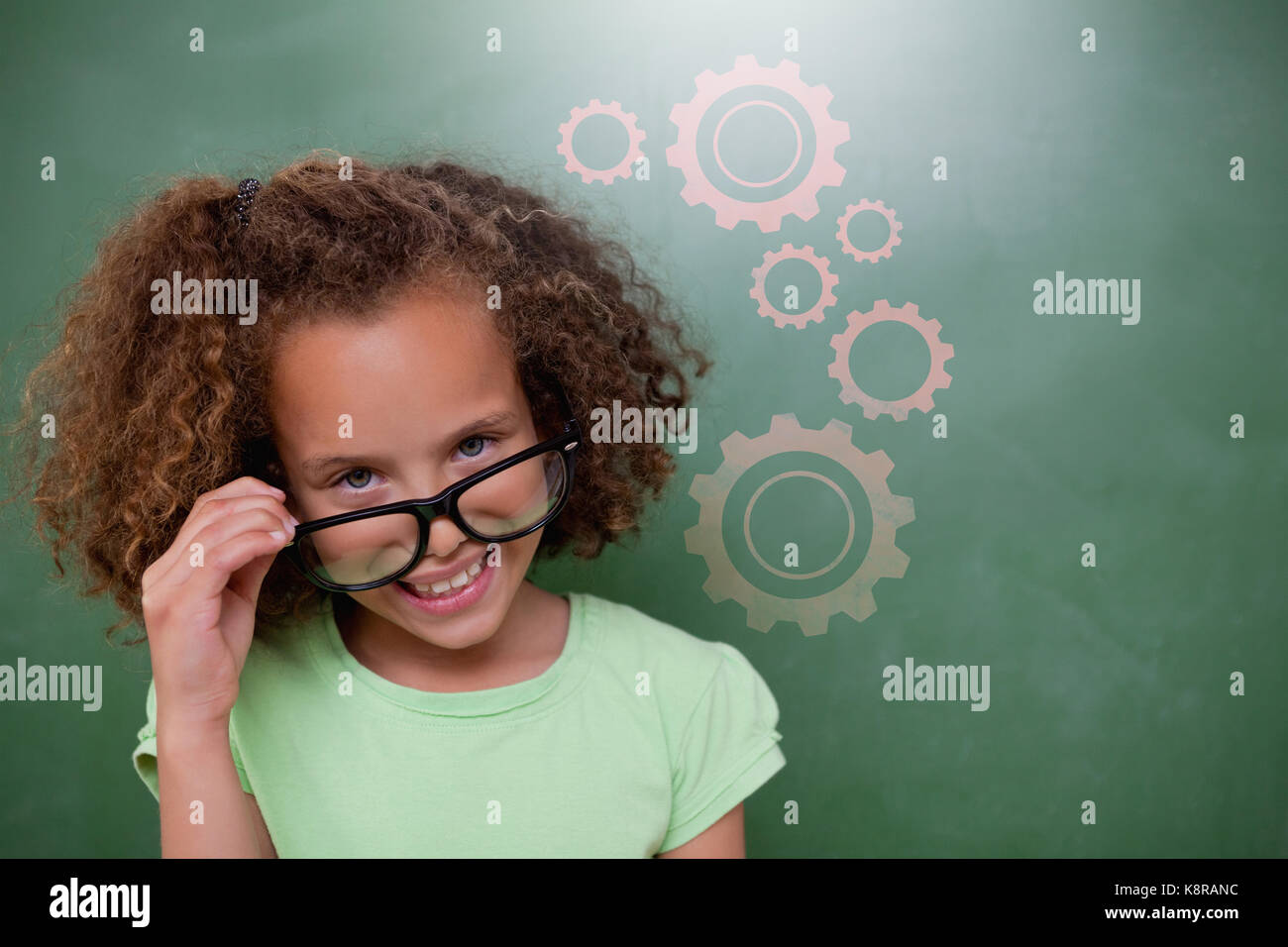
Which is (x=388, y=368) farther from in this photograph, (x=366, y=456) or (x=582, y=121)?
(x=582, y=121)

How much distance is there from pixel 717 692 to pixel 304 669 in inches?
16.5

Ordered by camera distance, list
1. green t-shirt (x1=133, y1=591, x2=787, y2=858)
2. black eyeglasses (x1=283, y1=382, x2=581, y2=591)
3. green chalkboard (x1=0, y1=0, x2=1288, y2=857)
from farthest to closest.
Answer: green chalkboard (x1=0, y1=0, x2=1288, y2=857)
green t-shirt (x1=133, y1=591, x2=787, y2=858)
black eyeglasses (x1=283, y1=382, x2=581, y2=591)

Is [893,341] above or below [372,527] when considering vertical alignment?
above

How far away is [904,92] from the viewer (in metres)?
1.38

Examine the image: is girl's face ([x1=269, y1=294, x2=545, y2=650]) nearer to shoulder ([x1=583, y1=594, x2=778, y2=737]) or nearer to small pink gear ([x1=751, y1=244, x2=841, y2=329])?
shoulder ([x1=583, y1=594, x2=778, y2=737])

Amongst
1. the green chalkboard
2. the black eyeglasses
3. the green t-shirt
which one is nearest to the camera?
the black eyeglasses

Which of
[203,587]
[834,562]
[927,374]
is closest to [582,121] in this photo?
[927,374]

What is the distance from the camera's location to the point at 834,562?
143 centimetres

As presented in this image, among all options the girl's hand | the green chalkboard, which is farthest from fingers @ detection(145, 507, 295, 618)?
the green chalkboard

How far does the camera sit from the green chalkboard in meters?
1.35

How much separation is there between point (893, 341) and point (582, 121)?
500 millimetres

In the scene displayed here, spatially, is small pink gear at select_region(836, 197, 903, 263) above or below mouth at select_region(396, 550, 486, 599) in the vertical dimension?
above

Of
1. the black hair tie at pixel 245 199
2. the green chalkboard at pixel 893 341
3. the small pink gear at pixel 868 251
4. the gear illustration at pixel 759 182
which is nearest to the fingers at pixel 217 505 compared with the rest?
the black hair tie at pixel 245 199

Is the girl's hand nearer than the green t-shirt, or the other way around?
the girl's hand
